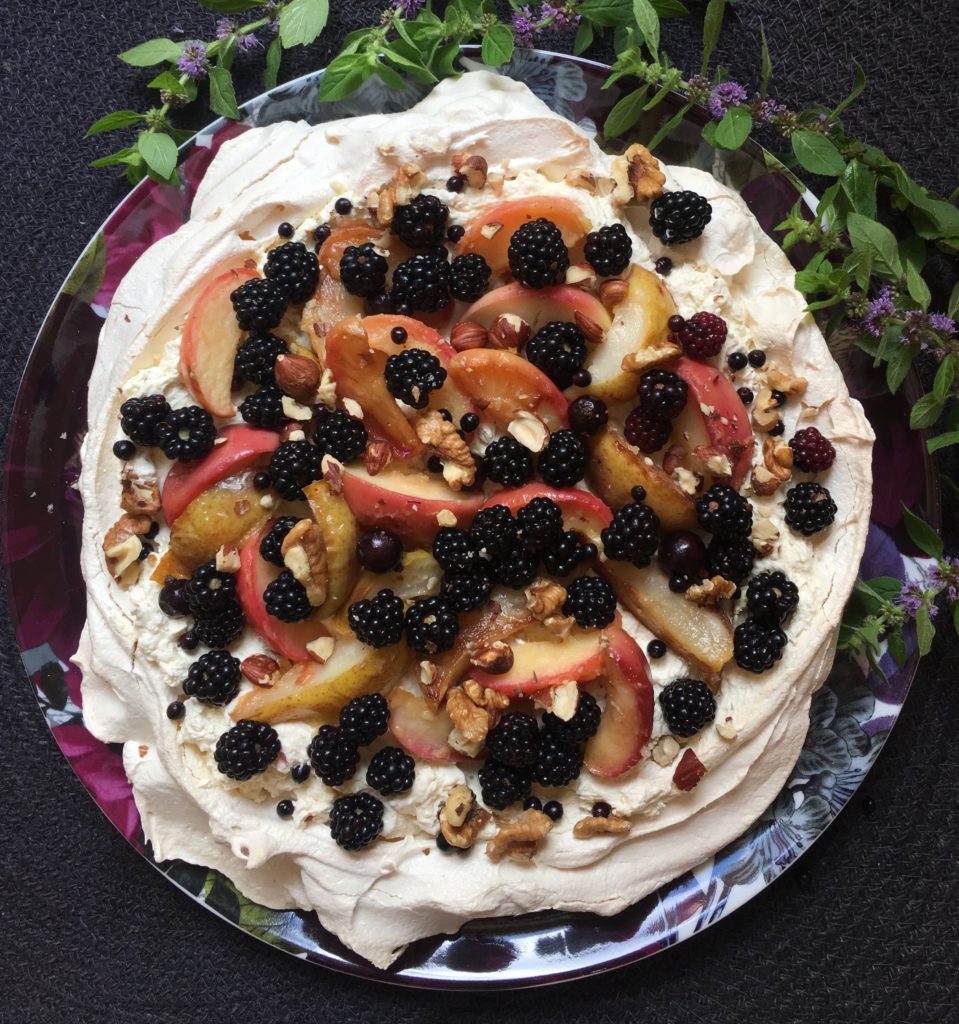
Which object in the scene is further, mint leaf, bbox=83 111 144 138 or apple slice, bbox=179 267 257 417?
mint leaf, bbox=83 111 144 138

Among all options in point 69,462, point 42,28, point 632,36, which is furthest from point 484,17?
point 69,462

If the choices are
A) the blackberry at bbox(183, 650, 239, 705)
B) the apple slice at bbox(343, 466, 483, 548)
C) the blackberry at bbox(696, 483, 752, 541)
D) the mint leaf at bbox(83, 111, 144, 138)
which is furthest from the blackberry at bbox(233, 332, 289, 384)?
the blackberry at bbox(696, 483, 752, 541)

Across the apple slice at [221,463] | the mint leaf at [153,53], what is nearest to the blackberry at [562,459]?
the apple slice at [221,463]

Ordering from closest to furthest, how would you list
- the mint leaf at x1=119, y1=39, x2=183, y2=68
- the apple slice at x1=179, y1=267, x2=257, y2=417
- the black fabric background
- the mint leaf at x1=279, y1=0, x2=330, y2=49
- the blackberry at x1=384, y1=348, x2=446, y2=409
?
the blackberry at x1=384, y1=348, x2=446, y2=409, the apple slice at x1=179, y1=267, x2=257, y2=417, the mint leaf at x1=279, y1=0, x2=330, y2=49, the mint leaf at x1=119, y1=39, x2=183, y2=68, the black fabric background

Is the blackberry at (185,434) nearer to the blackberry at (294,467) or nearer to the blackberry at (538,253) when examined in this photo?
the blackberry at (294,467)

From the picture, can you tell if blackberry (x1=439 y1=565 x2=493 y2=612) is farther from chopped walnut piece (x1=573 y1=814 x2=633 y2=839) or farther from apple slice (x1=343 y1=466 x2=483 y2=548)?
chopped walnut piece (x1=573 y1=814 x2=633 y2=839)

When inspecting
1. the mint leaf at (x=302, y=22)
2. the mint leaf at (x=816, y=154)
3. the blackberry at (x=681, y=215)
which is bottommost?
the blackberry at (x=681, y=215)

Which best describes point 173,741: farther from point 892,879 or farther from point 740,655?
point 892,879
